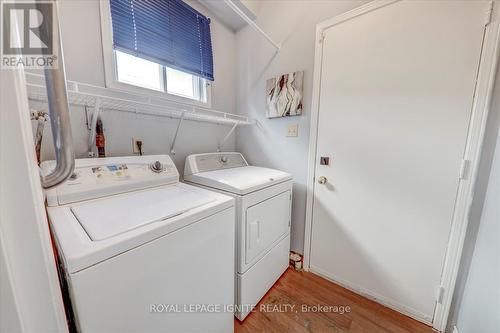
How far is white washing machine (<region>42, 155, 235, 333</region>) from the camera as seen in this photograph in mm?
598

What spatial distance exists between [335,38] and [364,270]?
198 centimetres

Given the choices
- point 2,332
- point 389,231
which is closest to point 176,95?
point 2,332

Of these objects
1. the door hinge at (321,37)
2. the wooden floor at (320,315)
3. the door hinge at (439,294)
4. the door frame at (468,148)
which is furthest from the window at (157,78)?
the door hinge at (439,294)

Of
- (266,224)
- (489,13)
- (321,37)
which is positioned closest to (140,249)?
(266,224)

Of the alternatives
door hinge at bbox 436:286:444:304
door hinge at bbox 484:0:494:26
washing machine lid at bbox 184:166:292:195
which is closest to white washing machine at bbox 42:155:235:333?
washing machine lid at bbox 184:166:292:195

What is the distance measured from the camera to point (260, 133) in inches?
84.4

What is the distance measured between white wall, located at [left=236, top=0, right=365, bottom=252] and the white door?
0.56 feet

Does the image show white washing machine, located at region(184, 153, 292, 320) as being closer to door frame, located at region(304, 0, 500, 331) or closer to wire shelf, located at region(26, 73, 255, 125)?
wire shelf, located at region(26, 73, 255, 125)

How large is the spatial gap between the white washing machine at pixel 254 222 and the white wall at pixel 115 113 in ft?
0.99

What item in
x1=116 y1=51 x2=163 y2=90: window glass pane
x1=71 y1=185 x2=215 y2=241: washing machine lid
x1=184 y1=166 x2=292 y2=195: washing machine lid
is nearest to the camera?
x1=71 y1=185 x2=215 y2=241: washing machine lid

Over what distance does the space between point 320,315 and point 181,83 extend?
244cm

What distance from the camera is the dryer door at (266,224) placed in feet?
4.37

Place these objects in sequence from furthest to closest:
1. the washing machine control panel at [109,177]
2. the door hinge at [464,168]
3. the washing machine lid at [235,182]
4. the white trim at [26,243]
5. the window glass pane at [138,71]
Result: the window glass pane at [138,71], the washing machine lid at [235,182], the door hinge at [464,168], the washing machine control panel at [109,177], the white trim at [26,243]

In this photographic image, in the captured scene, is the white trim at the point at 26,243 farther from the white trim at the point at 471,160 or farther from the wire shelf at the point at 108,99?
the white trim at the point at 471,160
